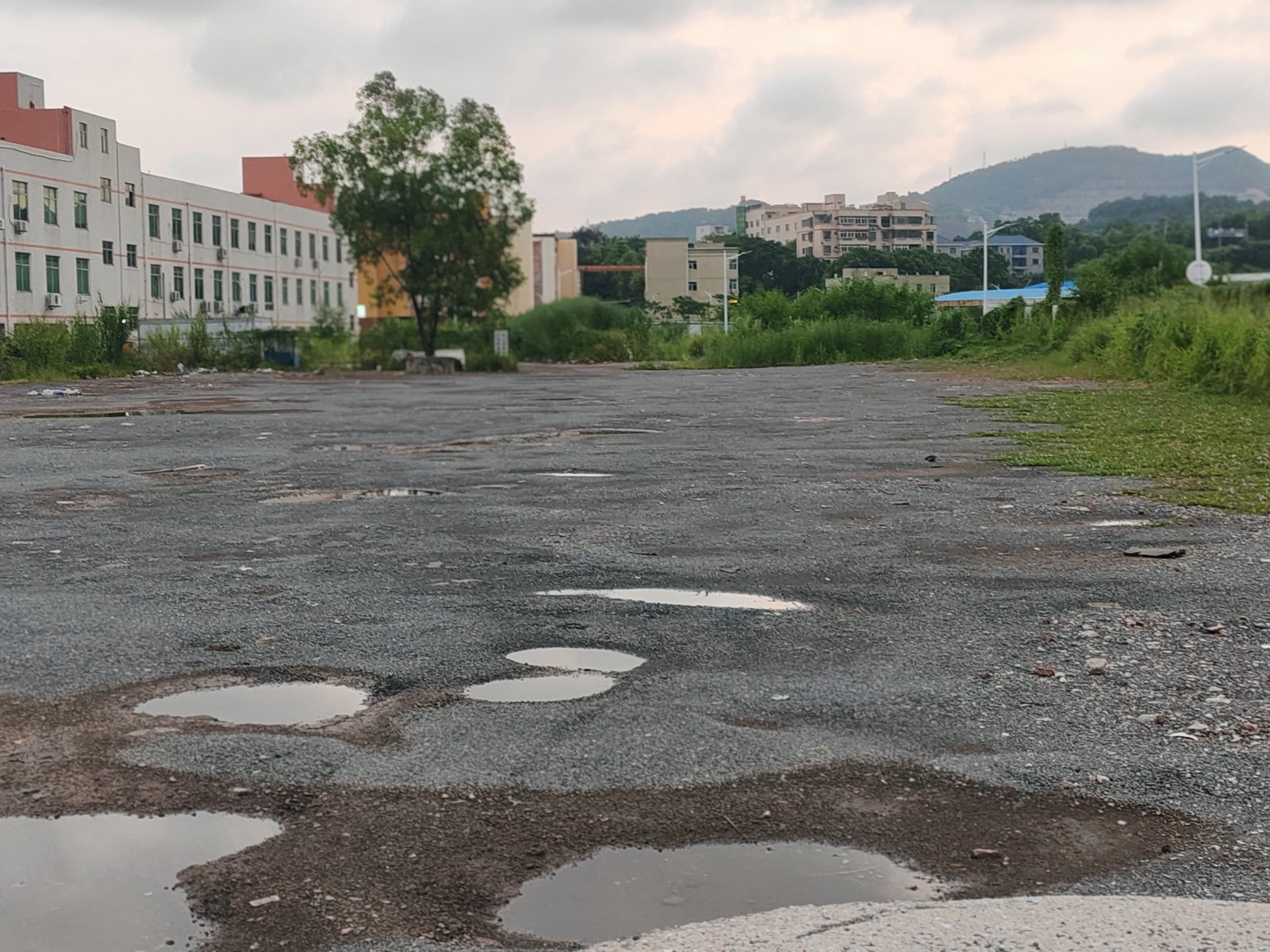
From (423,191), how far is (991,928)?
49.7m

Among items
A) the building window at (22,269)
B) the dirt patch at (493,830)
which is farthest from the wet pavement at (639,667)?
the building window at (22,269)

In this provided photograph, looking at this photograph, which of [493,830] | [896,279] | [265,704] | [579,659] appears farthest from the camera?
[896,279]

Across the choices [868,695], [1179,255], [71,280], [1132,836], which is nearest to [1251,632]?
[868,695]

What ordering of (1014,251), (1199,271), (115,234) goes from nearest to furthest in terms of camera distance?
(1199,271) < (115,234) < (1014,251)

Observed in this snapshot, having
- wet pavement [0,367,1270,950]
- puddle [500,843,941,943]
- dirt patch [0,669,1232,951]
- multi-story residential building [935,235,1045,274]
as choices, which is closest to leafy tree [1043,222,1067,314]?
multi-story residential building [935,235,1045,274]

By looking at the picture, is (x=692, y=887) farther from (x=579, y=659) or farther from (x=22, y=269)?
(x=22, y=269)

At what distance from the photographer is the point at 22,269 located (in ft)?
182

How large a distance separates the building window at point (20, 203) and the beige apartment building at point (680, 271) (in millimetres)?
73509

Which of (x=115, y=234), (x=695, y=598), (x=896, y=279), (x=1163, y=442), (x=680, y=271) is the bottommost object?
Result: (x=695, y=598)

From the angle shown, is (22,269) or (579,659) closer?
(579,659)

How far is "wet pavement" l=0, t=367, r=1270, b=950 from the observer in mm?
3674

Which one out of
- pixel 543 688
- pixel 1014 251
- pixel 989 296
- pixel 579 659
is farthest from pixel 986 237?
pixel 543 688

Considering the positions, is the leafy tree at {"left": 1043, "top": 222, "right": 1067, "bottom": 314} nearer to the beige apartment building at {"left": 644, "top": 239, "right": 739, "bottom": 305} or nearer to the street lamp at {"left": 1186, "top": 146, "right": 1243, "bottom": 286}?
the street lamp at {"left": 1186, "top": 146, "right": 1243, "bottom": 286}

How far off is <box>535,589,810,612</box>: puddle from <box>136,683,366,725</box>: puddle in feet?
6.21
